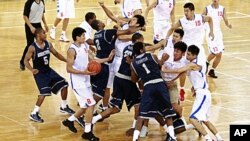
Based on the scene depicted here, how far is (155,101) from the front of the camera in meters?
11.3

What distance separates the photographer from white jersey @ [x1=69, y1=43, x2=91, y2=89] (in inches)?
463

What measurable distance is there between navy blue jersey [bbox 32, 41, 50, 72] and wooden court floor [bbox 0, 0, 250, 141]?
3.42ft

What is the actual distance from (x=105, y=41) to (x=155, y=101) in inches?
67.9

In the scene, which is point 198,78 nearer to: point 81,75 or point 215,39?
point 81,75

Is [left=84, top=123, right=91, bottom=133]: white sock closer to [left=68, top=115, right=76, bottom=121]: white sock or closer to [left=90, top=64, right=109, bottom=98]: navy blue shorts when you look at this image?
[left=68, top=115, right=76, bottom=121]: white sock

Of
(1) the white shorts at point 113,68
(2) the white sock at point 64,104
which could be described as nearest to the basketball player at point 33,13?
(2) the white sock at point 64,104

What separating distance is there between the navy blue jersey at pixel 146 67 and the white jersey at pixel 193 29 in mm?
3462

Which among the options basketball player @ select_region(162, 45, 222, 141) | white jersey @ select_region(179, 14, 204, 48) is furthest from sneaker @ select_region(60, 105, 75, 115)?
white jersey @ select_region(179, 14, 204, 48)

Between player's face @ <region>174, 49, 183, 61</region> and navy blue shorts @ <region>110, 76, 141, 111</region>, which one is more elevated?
player's face @ <region>174, 49, 183, 61</region>

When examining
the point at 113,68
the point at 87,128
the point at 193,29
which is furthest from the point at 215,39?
the point at 87,128

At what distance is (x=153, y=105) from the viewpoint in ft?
36.9

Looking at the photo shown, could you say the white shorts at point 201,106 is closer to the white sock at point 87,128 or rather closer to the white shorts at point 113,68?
the white sock at point 87,128

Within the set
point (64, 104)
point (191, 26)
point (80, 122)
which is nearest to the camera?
point (80, 122)

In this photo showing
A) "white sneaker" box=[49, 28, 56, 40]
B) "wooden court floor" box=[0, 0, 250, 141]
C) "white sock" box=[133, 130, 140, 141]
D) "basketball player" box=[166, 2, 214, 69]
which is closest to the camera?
"white sock" box=[133, 130, 140, 141]
